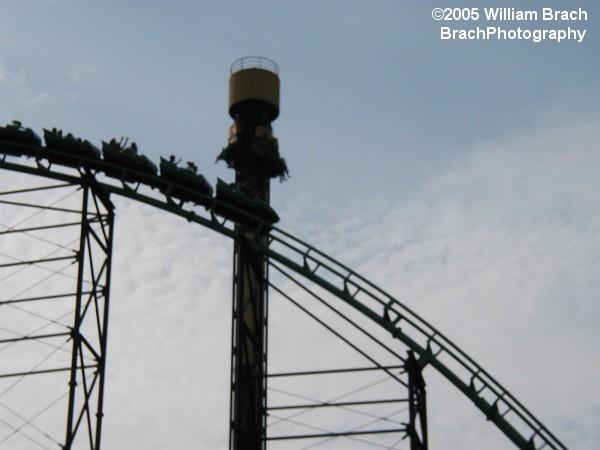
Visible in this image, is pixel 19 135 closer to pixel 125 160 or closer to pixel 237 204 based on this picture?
pixel 125 160

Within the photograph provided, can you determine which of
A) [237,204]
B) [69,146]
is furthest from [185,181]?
[69,146]

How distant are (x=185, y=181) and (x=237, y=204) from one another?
160 cm

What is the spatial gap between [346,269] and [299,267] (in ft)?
4.33

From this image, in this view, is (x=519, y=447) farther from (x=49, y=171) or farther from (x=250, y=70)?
(x=250, y=70)

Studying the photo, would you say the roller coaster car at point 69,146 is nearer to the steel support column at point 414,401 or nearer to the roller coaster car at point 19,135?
the roller coaster car at point 19,135

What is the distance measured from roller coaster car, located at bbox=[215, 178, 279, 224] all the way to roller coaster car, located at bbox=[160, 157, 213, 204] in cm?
36

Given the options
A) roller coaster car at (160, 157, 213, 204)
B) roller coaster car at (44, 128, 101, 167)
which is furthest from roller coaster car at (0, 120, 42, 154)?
roller coaster car at (160, 157, 213, 204)

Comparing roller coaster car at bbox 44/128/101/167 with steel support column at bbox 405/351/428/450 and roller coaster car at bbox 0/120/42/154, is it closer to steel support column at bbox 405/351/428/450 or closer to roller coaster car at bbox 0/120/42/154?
roller coaster car at bbox 0/120/42/154

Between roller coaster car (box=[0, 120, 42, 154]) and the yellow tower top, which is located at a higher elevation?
the yellow tower top

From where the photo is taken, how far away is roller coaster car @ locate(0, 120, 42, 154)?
28.9 m

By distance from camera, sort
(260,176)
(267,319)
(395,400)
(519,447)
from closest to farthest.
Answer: (519,447)
(395,400)
(267,319)
(260,176)

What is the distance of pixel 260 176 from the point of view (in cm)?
4628

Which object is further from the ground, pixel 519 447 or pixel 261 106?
pixel 261 106

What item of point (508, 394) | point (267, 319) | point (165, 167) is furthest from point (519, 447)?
point (267, 319)
